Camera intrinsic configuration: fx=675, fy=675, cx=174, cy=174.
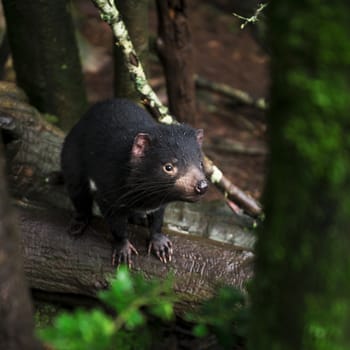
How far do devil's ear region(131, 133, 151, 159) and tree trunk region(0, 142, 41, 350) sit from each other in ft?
6.08

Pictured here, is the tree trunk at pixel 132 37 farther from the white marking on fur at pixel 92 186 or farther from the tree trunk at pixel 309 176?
the tree trunk at pixel 309 176

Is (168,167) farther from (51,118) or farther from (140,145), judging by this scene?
(51,118)

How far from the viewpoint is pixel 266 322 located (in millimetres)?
2057

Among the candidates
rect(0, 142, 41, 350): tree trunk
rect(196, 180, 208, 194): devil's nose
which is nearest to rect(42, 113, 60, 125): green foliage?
rect(196, 180, 208, 194): devil's nose

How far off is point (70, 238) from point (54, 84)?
1.88 m

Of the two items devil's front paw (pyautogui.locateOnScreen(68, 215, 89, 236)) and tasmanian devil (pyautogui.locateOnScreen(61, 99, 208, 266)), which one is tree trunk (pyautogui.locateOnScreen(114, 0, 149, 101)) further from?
devil's front paw (pyautogui.locateOnScreen(68, 215, 89, 236))

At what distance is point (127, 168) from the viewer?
422 cm

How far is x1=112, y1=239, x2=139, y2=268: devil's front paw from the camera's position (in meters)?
4.11

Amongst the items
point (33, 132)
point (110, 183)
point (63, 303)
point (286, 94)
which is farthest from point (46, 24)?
point (286, 94)

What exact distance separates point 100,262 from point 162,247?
40 cm

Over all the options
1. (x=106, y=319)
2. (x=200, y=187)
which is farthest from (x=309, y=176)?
(x=200, y=187)

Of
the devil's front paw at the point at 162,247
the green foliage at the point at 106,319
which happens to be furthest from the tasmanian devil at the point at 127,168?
the green foliage at the point at 106,319

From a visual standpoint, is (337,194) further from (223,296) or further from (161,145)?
(161,145)

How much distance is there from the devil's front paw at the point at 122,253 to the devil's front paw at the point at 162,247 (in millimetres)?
137
